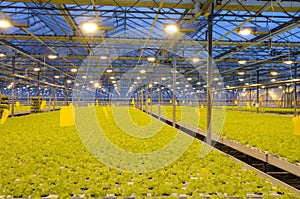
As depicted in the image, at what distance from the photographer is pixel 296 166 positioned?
4285 mm

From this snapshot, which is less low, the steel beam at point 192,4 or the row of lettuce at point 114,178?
the steel beam at point 192,4

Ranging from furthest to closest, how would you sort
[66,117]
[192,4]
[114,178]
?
[192,4]
[66,117]
[114,178]

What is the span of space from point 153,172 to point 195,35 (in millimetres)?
12828

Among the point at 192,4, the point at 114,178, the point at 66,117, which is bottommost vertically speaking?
the point at 114,178

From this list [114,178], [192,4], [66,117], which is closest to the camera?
[114,178]

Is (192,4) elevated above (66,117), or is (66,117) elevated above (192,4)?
(192,4)

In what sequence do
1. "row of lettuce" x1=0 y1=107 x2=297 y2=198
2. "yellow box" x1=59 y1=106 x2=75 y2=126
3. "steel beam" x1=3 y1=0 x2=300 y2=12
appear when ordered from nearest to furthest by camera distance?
"row of lettuce" x1=0 y1=107 x2=297 y2=198, "yellow box" x1=59 y1=106 x2=75 y2=126, "steel beam" x1=3 y1=0 x2=300 y2=12

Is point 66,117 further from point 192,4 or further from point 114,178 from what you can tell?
point 114,178

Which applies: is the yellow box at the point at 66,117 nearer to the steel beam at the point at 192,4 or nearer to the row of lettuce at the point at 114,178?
the steel beam at the point at 192,4

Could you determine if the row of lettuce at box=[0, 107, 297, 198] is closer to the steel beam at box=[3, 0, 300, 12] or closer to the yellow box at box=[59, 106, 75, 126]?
the yellow box at box=[59, 106, 75, 126]

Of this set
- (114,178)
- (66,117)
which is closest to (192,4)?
(66,117)

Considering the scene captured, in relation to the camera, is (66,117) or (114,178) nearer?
(114,178)

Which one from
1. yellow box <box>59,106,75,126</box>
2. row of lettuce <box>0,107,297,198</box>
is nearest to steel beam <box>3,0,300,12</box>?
yellow box <box>59,106,75,126</box>

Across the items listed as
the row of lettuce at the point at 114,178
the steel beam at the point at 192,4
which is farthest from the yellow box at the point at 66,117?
the row of lettuce at the point at 114,178
